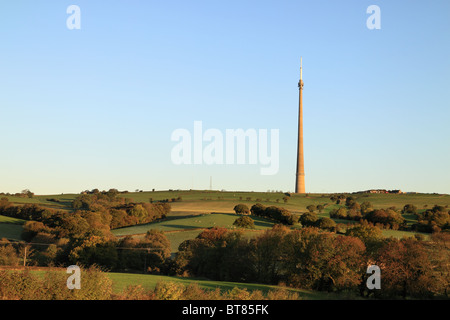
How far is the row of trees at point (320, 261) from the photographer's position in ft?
196

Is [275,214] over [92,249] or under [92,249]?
over

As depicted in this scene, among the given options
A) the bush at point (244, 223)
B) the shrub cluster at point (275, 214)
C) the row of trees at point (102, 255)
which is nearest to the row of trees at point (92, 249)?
the row of trees at point (102, 255)

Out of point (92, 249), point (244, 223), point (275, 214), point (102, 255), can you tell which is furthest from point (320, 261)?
point (275, 214)

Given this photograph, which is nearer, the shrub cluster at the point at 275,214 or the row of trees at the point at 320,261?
the row of trees at the point at 320,261

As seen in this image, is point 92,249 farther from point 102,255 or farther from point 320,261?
point 320,261

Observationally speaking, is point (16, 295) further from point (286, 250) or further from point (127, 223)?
point (127, 223)

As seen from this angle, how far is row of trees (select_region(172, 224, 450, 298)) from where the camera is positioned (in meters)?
59.6

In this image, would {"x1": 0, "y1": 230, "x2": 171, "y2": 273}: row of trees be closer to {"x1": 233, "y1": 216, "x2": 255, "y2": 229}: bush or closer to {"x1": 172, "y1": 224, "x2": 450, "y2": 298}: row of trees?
{"x1": 172, "y1": 224, "x2": 450, "y2": 298}: row of trees

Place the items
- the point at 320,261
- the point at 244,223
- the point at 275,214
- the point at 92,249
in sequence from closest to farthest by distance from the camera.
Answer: the point at 320,261 < the point at 92,249 < the point at 244,223 < the point at 275,214

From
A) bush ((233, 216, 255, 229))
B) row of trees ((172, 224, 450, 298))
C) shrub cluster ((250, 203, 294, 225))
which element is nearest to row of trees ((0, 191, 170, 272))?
row of trees ((172, 224, 450, 298))

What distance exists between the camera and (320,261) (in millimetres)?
61406

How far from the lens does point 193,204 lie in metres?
179

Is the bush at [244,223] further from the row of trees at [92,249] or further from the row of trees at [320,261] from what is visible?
the row of trees at [320,261]
